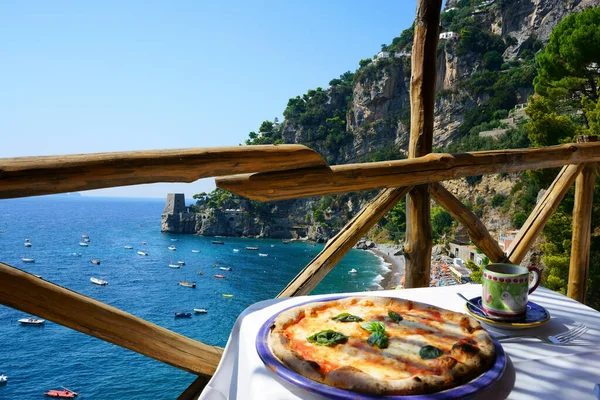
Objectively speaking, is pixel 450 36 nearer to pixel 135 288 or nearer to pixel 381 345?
pixel 135 288

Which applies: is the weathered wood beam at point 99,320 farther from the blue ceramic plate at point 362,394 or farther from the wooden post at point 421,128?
the wooden post at point 421,128

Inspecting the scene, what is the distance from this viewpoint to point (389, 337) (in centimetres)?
62

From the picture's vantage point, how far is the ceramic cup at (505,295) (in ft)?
2.42

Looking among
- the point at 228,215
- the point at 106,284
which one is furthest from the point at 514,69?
the point at 106,284

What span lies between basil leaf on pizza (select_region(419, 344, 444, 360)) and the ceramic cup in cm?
25

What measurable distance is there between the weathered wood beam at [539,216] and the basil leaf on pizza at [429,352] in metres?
1.56

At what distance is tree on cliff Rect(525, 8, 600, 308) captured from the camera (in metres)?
11.0

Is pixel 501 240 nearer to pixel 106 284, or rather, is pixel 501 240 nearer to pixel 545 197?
pixel 545 197

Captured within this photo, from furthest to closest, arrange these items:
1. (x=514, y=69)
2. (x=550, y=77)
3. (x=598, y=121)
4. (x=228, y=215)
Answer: (x=228, y=215) → (x=514, y=69) → (x=550, y=77) → (x=598, y=121)

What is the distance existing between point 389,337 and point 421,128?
1.62 meters

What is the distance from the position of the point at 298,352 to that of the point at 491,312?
1.26 ft

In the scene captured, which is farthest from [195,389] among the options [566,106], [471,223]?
[566,106]

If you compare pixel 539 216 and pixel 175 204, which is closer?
pixel 539 216

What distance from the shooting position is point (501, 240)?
2361cm
